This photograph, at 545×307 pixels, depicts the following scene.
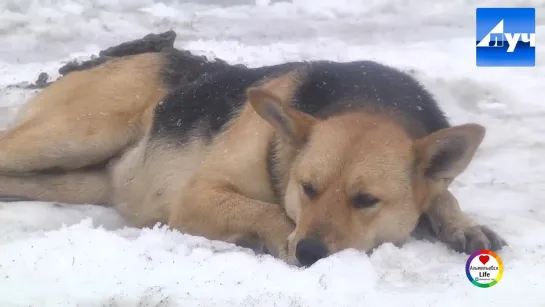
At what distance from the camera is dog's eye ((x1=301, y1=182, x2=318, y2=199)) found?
11.5 feet

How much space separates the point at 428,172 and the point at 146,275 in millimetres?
1778

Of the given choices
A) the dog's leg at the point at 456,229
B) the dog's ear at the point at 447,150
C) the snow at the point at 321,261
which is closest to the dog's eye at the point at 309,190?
the snow at the point at 321,261

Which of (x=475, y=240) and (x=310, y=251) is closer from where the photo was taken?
(x=310, y=251)

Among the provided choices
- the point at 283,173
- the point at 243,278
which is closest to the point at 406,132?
the point at 283,173

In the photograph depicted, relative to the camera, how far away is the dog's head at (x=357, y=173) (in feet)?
10.9

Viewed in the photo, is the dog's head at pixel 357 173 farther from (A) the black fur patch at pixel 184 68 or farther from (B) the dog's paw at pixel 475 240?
(A) the black fur patch at pixel 184 68

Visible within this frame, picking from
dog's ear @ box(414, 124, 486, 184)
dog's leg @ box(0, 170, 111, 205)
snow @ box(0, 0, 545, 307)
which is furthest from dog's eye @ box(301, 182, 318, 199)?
dog's leg @ box(0, 170, 111, 205)

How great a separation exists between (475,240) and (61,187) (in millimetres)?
3162

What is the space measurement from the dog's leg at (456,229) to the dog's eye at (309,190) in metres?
0.86

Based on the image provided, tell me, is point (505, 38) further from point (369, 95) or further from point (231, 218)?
point (231, 218)

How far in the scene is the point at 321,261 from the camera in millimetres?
3031

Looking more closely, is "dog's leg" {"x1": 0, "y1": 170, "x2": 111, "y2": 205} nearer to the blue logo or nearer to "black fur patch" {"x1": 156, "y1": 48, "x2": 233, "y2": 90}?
"black fur patch" {"x1": 156, "y1": 48, "x2": 233, "y2": 90}

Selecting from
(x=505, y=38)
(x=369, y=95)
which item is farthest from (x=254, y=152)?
(x=505, y=38)

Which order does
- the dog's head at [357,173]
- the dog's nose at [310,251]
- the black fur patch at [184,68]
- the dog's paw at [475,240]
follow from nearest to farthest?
the dog's nose at [310,251] < the dog's head at [357,173] < the dog's paw at [475,240] < the black fur patch at [184,68]
